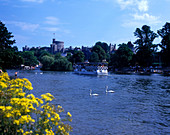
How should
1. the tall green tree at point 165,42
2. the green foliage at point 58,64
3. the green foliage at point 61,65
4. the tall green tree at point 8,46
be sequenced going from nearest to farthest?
the tall green tree at point 8,46 → the tall green tree at point 165,42 → the green foliage at point 61,65 → the green foliage at point 58,64

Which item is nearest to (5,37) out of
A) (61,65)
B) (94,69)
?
(94,69)

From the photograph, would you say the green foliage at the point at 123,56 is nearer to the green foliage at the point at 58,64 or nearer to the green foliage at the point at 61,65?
the green foliage at the point at 61,65

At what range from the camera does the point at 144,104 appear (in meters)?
27.1

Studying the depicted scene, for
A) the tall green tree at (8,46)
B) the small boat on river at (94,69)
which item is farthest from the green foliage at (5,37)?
the small boat on river at (94,69)

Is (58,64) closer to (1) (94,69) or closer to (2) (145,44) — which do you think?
(1) (94,69)

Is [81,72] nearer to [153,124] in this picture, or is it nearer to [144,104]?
[144,104]

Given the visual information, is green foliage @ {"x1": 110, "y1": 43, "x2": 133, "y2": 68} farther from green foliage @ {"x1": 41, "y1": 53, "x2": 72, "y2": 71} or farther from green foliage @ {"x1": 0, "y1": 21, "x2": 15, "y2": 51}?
green foliage @ {"x1": 0, "y1": 21, "x2": 15, "y2": 51}

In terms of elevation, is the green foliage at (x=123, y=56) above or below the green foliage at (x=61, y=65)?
above

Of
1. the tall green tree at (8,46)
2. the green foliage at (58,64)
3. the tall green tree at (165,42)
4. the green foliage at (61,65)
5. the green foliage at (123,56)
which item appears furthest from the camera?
the green foliage at (58,64)

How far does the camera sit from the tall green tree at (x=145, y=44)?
115694 mm

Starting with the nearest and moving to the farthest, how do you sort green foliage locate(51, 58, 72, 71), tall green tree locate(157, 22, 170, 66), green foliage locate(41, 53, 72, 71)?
tall green tree locate(157, 22, 170, 66) < green foliage locate(51, 58, 72, 71) < green foliage locate(41, 53, 72, 71)

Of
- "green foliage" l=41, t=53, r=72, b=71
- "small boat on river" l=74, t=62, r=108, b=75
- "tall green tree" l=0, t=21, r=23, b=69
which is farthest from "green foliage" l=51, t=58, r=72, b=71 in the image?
"tall green tree" l=0, t=21, r=23, b=69

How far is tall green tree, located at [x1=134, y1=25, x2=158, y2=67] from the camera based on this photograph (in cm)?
11569

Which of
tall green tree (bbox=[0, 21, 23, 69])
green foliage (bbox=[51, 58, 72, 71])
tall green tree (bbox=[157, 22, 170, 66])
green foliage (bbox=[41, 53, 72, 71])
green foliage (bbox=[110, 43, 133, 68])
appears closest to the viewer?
tall green tree (bbox=[0, 21, 23, 69])
